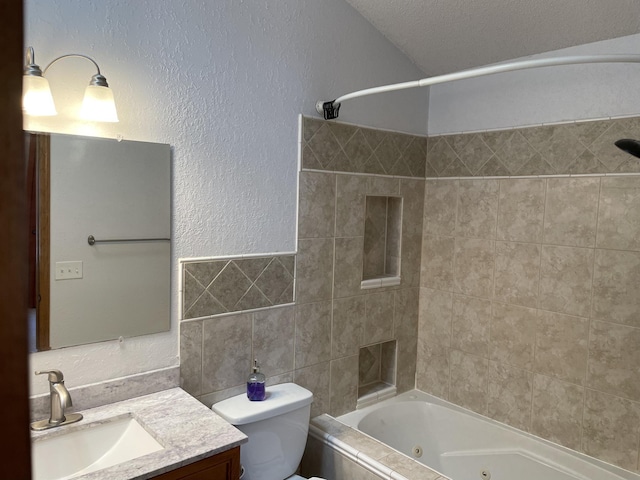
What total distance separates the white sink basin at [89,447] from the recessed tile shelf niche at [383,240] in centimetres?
162

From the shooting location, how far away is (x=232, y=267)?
2250mm

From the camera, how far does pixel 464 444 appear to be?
9.46ft

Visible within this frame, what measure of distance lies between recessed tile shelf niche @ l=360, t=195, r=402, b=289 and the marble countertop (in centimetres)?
142

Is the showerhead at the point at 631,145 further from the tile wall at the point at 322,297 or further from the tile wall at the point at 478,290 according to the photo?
the tile wall at the point at 322,297

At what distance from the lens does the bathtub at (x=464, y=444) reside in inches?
97.9

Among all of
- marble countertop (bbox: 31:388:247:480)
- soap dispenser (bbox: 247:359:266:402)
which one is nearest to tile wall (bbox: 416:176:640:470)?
soap dispenser (bbox: 247:359:266:402)

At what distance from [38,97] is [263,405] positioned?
59.0 inches

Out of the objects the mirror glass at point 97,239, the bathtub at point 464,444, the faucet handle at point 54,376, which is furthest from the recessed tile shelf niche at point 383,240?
the faucet handle at point 54,376

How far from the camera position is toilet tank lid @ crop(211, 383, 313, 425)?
2.07 meters

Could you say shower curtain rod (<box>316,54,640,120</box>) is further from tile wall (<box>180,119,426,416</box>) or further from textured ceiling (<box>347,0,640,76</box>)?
textured ceiling (<box>347,0,640,76</box>)

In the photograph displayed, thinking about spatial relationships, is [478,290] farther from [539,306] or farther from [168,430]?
[168,430]

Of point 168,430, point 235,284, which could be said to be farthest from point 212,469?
point 235,284

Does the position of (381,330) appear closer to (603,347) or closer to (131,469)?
(603,347)

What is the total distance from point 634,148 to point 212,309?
1736mm
